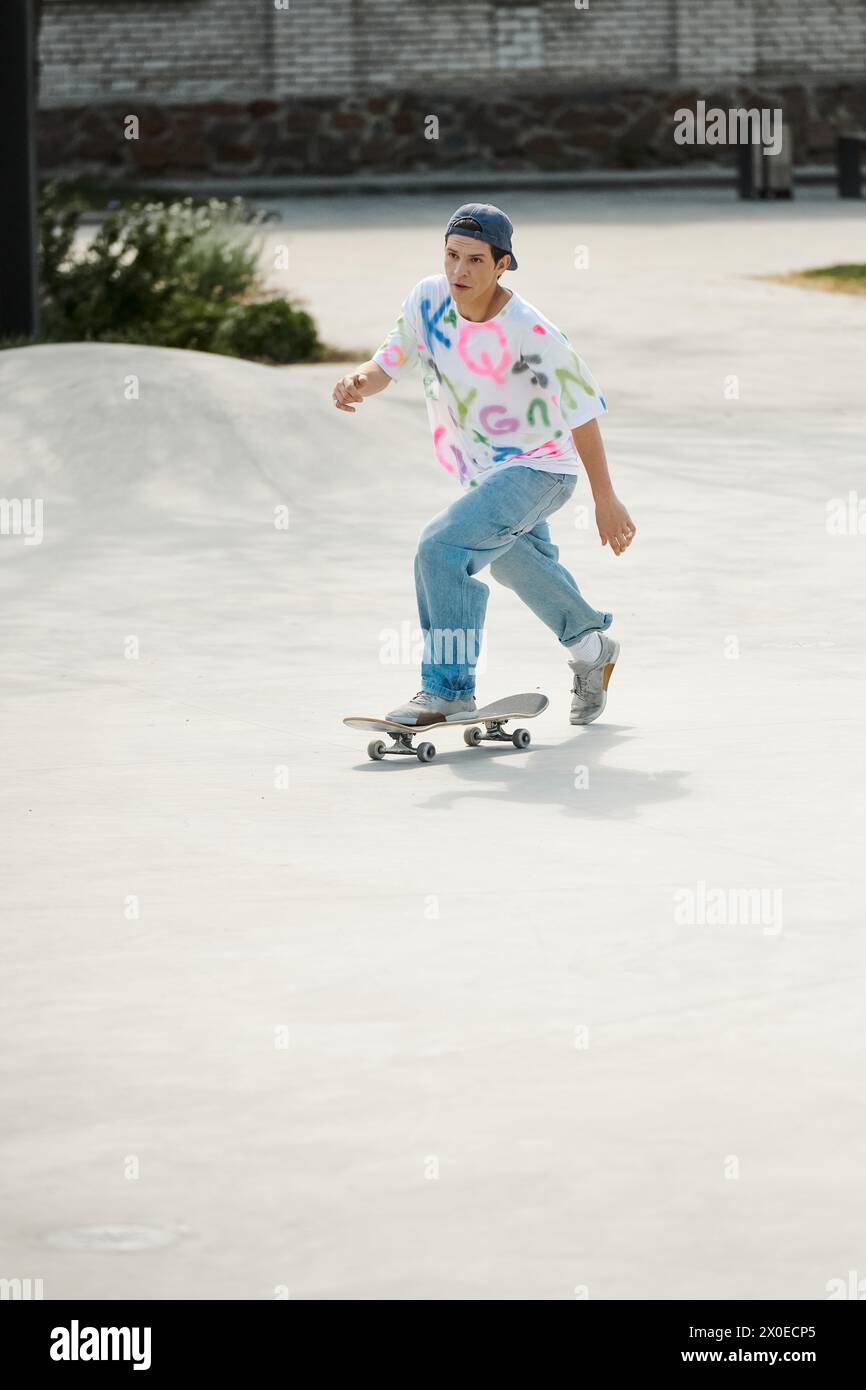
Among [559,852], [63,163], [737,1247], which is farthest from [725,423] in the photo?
[63,163]

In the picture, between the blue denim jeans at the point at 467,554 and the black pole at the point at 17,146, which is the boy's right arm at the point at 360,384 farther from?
the black pole at the point at 17,146

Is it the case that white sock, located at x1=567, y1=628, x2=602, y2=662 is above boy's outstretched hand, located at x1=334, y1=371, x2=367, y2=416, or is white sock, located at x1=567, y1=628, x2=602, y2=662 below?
below

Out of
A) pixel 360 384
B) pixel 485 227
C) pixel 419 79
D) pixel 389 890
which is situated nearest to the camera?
pixel 389 890

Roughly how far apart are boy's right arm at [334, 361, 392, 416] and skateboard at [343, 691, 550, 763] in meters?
0.93

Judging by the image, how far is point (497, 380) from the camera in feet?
22.7

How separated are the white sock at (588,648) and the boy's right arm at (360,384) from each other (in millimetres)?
1005

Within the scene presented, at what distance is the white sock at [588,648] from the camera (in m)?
7.43

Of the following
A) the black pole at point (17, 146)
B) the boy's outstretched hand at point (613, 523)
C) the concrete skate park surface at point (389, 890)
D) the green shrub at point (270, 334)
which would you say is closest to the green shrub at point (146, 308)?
the green shrub at point (270, 334)

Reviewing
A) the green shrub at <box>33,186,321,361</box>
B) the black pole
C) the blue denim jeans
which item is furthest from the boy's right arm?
the green shrub at <box>33,186,321,361</box>

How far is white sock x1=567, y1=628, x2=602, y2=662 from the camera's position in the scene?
7.43 metres

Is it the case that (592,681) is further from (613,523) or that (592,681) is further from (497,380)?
(497,380)

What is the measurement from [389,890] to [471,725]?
5.40 ft

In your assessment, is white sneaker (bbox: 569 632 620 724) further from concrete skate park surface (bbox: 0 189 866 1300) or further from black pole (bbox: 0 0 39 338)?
black pole (bbox: 0 0 39 338)

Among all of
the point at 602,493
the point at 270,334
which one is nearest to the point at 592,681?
the point at 602,493
